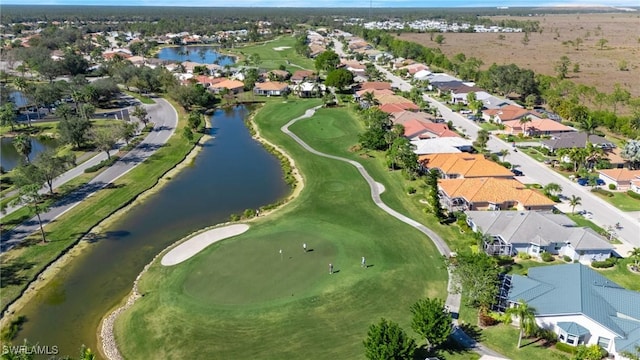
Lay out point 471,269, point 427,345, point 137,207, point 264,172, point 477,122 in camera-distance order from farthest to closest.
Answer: point 477,122
point 264,172
point 137,207
point 471,269
point 427,345

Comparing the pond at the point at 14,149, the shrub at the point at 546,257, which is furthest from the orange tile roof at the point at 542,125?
the pond at the point at 14,149

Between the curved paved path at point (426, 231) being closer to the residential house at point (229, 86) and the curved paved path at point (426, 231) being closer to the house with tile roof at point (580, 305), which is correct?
the house with tile roof at point (580, 305)

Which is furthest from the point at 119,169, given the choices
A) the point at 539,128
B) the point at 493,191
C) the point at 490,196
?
the point at 539,128

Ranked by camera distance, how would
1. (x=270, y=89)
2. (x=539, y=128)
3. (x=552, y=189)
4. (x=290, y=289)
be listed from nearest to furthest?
1. (x=290, y=289)
2. (x=552, y=189)
3. (x=539, y=128)
4. (x=270, y=89)

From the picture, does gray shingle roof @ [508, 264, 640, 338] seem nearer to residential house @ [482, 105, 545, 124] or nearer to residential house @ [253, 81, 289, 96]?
residential house @ [482, 105, 545, 124]

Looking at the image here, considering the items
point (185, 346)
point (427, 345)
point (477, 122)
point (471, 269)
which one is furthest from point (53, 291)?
point (477, 122)

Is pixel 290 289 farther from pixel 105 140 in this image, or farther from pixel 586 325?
pixel 105 140

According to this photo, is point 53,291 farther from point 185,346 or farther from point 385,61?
point 385,61
